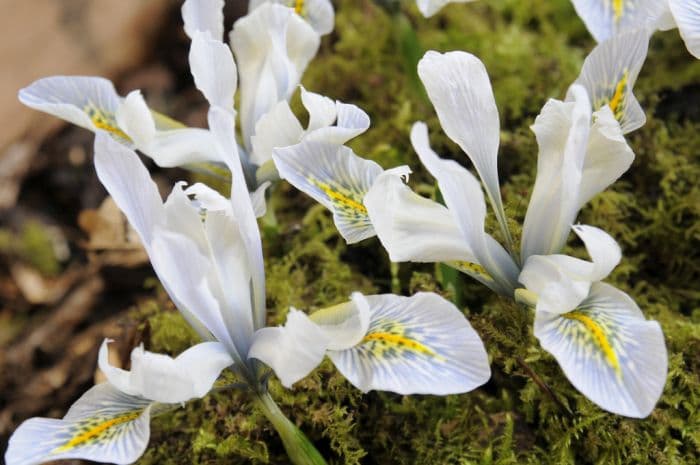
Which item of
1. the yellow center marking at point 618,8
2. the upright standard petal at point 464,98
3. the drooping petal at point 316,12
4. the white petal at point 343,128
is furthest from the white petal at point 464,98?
the drooping petal at point 316,12

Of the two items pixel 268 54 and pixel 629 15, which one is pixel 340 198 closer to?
pixel 268 54

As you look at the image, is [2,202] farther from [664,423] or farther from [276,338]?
[664,423]

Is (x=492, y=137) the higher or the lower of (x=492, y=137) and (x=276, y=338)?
the higher

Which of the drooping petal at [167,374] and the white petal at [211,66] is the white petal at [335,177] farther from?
the drooping petal at [167,374]

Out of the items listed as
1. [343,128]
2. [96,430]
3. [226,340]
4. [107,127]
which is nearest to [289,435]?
[226,340]

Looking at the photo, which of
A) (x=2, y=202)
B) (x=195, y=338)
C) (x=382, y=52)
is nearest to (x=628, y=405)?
(x=195, y=338)

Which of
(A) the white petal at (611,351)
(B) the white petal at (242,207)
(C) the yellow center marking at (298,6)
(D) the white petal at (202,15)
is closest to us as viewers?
(A) the white petal at (611,351)
